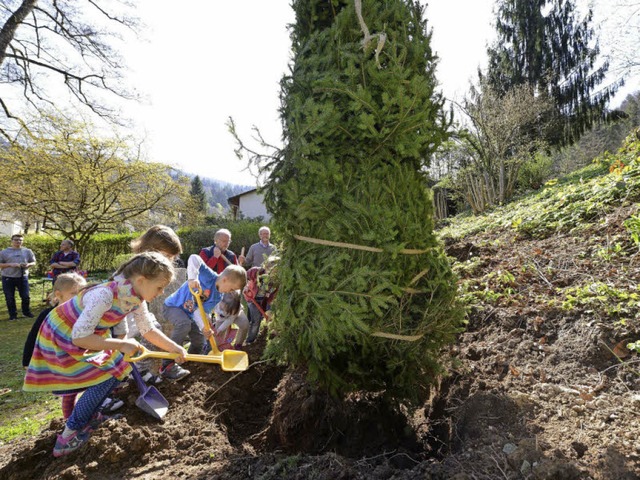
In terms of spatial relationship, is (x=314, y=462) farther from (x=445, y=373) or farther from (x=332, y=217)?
(x=332, y=217)

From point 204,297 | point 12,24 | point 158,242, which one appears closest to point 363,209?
point 158,242

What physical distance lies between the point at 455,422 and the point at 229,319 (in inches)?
124

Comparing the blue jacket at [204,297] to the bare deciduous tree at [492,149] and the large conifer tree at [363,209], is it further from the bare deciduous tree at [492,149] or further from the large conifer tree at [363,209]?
the bare deciduous tree at [492,149]

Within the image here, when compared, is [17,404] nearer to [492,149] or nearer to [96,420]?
[96,420]

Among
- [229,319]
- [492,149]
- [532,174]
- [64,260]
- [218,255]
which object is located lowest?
[229,319]

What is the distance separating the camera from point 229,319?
4.78 meters

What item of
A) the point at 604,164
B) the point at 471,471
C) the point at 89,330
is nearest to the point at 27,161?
the point at 89,330

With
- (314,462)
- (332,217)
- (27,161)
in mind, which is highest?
(27,161)

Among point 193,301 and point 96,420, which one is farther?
point 193,301

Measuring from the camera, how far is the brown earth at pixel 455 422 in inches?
70.8

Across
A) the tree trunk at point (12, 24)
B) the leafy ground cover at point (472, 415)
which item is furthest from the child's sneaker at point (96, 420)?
the tree trunk at point (12, 24)

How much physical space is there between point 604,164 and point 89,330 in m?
9.60

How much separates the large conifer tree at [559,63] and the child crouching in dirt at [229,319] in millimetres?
20115

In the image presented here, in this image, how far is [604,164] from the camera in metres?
8.00
